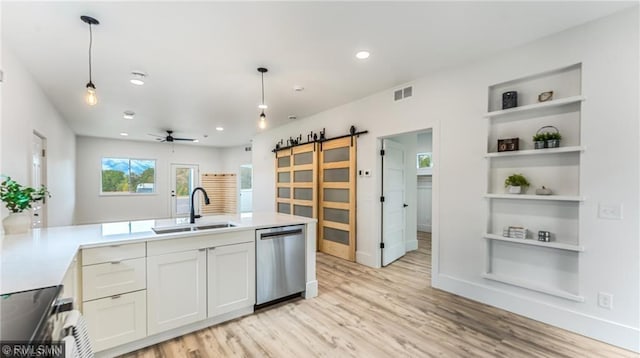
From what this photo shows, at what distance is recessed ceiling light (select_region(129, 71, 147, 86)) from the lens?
3455 mm

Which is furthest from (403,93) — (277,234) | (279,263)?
(279,263)

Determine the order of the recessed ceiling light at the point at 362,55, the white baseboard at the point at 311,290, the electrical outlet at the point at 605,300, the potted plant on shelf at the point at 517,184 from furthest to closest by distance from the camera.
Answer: the white baseboard at the point at 311,290
the recessed ceiling light at the point at 362,55
the potted plant on shelf at the point at 517,184
the electrical outlet at the point at 605,300

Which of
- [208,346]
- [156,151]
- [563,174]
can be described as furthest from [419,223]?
[156,151]

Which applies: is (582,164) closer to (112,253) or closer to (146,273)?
(146,273)

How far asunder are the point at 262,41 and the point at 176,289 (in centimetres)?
245

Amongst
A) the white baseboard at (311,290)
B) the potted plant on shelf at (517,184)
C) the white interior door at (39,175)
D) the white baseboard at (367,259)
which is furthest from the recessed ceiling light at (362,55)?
the white interior door at (39,175)

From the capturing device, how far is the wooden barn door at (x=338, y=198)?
472cm

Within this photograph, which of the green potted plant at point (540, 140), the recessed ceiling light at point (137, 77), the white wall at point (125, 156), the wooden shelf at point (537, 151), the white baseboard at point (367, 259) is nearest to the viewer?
the wooden shelf at point (537, 151)

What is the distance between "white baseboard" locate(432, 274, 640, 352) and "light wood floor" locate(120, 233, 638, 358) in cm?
7

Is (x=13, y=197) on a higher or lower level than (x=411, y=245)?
higher

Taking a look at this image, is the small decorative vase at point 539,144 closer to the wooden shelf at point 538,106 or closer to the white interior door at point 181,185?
the wooden shelf at point 538,106

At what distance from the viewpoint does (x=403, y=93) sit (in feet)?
13.1

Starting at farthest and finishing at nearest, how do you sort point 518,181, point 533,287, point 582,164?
point 518,181 → point 533,287 → point 582,164

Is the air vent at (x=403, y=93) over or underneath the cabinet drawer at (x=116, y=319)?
over
